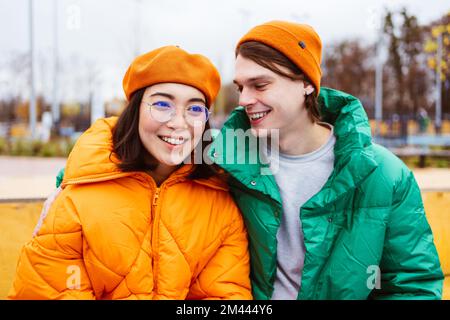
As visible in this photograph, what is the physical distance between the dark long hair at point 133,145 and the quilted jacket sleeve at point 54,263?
0.31m

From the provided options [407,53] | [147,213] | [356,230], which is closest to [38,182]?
[147,213]

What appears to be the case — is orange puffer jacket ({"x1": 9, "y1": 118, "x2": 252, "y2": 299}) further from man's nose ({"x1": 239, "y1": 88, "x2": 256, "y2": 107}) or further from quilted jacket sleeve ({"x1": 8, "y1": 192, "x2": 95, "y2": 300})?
man's nose ({"x1": 239, "y1": 88, "x2": 256, "y2": 107})

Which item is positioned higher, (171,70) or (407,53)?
(407,53)

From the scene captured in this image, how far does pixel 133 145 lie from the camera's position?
6.14 ft

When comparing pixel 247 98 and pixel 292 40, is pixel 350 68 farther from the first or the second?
pixel 247 98

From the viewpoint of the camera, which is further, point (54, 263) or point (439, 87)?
point (439, 87)

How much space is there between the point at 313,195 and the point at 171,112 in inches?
29.4

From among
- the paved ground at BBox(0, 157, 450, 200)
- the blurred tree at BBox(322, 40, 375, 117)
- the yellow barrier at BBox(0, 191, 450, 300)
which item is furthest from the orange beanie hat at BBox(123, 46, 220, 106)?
the blurred tree at BBox(322, 40, 375, 117)

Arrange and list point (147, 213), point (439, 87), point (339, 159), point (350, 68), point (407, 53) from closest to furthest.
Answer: point (147, 213) < point (339, 159) < point (439, 87) < point (407, 53) < point (350, 68)

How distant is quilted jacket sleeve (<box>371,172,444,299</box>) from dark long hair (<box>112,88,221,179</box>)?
2.79 ft

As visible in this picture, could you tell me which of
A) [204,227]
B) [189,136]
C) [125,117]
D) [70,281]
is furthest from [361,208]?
[70,281]

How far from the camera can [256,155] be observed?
202cm

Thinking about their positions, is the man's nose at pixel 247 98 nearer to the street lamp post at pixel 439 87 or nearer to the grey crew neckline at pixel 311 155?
the grey crew neckline at pixel 311 155

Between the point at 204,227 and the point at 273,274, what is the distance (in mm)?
380
